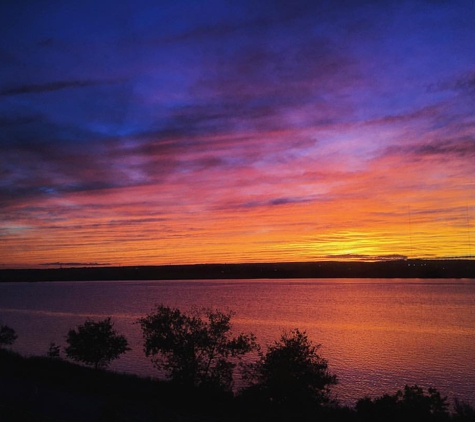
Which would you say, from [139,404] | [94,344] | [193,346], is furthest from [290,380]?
[94,344]

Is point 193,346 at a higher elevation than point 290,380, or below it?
higher

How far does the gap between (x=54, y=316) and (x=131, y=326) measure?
34569mm

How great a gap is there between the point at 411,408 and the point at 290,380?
6.99 metres

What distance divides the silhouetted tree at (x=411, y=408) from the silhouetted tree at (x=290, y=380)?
3944mm

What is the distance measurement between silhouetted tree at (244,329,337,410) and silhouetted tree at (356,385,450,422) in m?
3.94

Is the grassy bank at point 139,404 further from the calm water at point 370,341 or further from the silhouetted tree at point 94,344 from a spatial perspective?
the calm water at point 370,341

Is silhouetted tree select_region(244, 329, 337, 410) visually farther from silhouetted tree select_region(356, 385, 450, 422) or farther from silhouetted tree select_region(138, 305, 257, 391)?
silhouetted tree select_region(138, 305, 257, 391)

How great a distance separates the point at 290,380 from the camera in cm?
2658

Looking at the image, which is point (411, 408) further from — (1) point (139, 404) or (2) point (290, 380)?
(1) point (139, 404)

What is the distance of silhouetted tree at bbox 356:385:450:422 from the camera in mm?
21453

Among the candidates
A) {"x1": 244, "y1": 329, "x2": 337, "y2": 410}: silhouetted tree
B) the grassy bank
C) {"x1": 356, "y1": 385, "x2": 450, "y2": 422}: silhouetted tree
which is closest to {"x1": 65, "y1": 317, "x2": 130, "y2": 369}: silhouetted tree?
the grassy bank

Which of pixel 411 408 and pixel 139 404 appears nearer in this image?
pixel 411 408

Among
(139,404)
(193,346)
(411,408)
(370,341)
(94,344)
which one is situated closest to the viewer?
(411,408)

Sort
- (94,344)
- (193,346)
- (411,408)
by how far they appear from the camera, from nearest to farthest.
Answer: (411,408)
(193,346)
(94,344)
